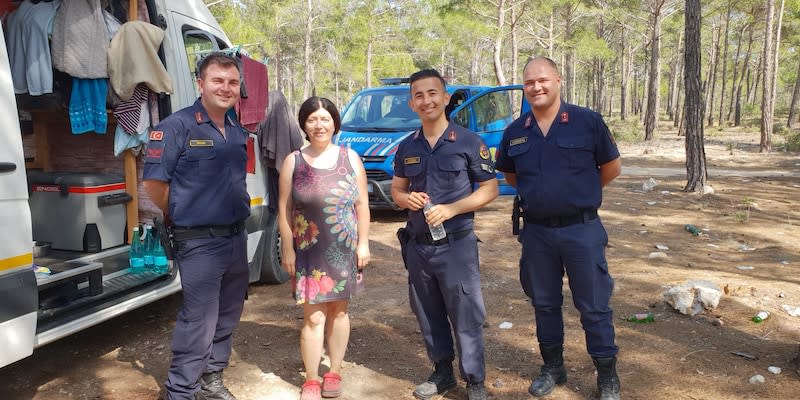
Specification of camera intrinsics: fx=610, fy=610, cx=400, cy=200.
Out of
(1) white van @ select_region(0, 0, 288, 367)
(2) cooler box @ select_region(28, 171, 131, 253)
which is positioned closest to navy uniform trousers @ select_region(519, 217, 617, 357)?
(1) white van @ select_region(0, 0, 288, 367)

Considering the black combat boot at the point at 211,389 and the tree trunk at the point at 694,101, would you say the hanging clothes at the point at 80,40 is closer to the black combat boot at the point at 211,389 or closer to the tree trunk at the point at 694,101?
the black combat boot at the point at 211,389

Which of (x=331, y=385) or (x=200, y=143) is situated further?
(x=331, y=385)

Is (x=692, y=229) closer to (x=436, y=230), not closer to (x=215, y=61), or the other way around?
(x=436, y=230)

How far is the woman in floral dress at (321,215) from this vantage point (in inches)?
123

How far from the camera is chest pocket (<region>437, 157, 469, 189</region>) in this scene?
3121 mm

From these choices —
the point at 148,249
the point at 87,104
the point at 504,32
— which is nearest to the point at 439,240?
the point at 148,249

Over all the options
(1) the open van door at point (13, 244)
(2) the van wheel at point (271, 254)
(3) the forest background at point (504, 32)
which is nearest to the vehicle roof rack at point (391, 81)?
(2) the van wheel at point (271, 254)

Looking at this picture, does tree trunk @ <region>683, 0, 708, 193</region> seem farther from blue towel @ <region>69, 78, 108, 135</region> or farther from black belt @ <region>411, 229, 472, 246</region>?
blue towel @ <region>69, 78, 108, 135</region>

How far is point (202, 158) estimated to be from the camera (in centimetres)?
301

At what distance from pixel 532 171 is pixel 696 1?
9027 millimetres

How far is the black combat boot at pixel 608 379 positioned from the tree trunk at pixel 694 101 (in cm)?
829

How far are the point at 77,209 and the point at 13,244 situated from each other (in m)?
1.83

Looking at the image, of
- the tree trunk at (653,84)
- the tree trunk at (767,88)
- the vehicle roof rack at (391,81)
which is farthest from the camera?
the tree trunk at (653,84)

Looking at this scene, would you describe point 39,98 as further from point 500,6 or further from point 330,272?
point 500,6
